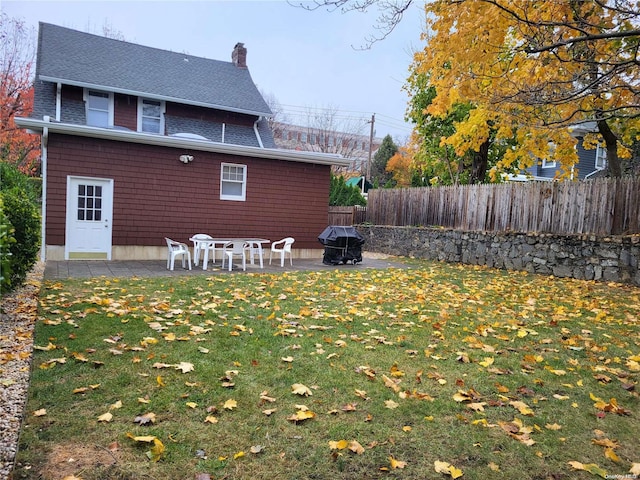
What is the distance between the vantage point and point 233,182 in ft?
42.6

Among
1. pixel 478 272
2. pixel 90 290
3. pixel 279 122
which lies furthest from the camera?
pixel 279 122

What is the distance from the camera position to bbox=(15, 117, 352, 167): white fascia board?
10.2 metres

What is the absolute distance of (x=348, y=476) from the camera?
2371 mm

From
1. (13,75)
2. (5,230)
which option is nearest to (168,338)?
(5,230)

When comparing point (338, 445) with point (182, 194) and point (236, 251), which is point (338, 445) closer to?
point (236, 251)

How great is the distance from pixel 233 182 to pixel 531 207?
337 inches

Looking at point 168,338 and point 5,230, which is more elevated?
point 5,230

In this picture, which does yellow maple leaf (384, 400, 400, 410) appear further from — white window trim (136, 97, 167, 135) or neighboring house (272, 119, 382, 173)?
neighboring house (272, 119, 382, 173)

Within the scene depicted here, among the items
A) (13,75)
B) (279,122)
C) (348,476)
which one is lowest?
(348,476)

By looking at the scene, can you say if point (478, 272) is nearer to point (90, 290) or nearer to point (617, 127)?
point (617, 127)

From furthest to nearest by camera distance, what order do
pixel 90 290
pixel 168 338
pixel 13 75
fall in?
pixel 13 75 < pixel 90 290 < pixel 168 338

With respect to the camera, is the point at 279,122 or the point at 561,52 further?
the point at 279,122

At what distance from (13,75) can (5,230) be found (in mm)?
24089

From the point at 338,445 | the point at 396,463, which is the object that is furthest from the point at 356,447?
the point at 396,463
